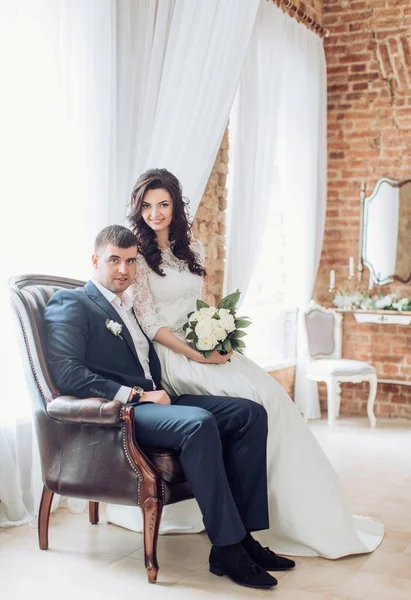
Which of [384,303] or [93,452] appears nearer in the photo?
[93,452]

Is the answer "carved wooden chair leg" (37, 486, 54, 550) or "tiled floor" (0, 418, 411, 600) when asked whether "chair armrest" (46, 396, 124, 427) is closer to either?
"carved wooden chair leg" (37, 486, 54, 550)

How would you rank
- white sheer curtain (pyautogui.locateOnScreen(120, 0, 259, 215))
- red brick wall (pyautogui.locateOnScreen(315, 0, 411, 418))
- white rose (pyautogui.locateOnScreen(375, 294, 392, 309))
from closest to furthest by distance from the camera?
white sheer curtain (pyautogui.locateOnScreen(120, 0, 259, 215)) → white rose (pyautogui.locateOnScreen(375, 294, 392, 309)) → red brick wall (pyautogui.locateOnScreen(315, 0, 411, 418))

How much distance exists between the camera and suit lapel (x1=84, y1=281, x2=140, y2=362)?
3.50 meters

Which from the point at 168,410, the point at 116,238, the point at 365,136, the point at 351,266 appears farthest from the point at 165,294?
the point at 365,136

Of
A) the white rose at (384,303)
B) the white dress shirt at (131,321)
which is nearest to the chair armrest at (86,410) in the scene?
the white dress shirt at (131,321)

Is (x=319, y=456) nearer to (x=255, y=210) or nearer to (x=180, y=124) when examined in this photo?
(x=180, y=124)

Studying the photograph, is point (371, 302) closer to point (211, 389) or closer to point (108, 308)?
point (211, 389)

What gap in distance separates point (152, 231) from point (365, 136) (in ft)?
12.5

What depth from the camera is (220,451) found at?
3.20m

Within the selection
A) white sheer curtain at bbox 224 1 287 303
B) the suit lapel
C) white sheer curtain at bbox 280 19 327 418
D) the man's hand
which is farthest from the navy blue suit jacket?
white sheer curtain at bbox 280 19 327 418

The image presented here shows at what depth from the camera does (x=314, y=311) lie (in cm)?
674

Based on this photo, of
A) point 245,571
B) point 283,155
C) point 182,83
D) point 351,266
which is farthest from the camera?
point 351,266

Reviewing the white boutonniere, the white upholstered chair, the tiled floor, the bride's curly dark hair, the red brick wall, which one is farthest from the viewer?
the red brick wall

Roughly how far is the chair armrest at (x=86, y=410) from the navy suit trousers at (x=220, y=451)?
149mm
